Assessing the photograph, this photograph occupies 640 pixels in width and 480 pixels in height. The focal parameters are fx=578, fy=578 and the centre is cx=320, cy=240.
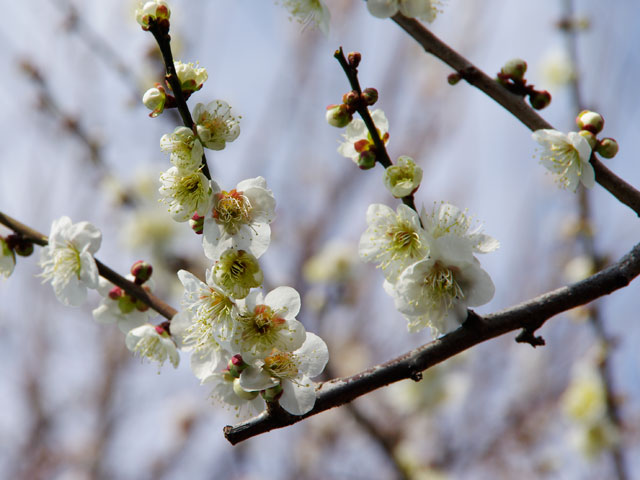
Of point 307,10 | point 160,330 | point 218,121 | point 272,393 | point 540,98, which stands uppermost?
point 307,10

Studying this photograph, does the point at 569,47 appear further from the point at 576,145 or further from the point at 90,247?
the point at 90,247

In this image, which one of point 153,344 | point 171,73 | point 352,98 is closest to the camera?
point 171,73

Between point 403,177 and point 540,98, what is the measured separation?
1.58ft

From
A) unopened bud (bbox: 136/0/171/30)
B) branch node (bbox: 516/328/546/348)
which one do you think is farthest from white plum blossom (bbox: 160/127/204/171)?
branch node (bbox: 516/328/546/348)

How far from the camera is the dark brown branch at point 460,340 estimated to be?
1.06m

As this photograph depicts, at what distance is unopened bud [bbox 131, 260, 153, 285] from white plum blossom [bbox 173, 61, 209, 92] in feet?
1.51

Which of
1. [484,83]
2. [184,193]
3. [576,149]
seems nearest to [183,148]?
[184,193]

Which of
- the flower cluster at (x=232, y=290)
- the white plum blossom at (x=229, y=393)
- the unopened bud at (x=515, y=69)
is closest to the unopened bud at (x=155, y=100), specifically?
the flower cluster at (x=232, y=290)

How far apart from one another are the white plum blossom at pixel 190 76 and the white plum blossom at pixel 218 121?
5 centimetres

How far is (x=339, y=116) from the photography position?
124cm

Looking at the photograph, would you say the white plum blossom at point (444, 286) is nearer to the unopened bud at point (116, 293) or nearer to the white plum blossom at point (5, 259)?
the unopened bud at point (116, 293)

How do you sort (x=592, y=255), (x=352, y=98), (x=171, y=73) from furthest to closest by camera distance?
(x=592, y=255), (x=352, y=98), (x=171, y=73)

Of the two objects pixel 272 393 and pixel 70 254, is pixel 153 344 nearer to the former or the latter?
pixel 70 254

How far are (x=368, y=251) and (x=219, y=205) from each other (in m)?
0.36
